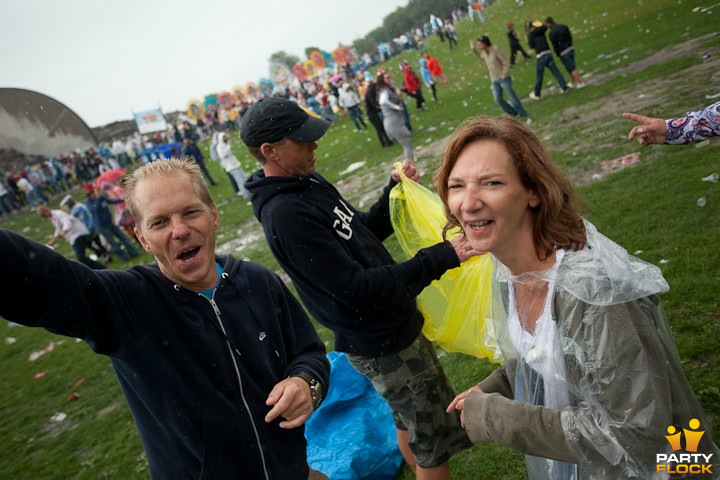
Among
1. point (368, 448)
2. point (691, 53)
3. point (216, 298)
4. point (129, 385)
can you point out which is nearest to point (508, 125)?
point (216, 298)

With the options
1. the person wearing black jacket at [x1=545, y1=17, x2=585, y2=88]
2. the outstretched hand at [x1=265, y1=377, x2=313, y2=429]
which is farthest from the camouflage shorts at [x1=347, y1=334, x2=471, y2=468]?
the person wearing black jacket at [x1=545, y1=17, x2=585, y2=88]

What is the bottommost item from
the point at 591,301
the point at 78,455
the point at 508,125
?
the point at 78,455

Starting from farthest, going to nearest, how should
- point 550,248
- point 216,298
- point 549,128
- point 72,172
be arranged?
1. point 72,172
2. point 549,128
3. point 216,298
4. point 550,248

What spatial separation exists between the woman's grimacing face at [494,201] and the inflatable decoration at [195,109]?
1946 inches

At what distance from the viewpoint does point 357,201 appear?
906 cm

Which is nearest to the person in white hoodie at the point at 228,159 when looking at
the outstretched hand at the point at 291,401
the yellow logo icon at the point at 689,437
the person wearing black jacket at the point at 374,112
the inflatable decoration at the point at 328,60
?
the person wearing black jacket at the point at 374,112

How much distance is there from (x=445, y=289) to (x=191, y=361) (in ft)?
4.63

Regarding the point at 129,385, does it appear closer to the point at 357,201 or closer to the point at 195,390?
the point at 195,390

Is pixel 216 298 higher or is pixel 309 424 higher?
pixel 216 298

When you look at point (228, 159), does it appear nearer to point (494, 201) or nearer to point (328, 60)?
point (494, 201)

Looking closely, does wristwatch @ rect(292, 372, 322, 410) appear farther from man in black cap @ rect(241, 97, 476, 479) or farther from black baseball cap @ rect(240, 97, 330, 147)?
black baseball cap @ rect(240, 97, 330, 147)

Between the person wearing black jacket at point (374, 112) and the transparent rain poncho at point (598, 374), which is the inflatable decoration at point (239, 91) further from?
the transparent rain poncho at point (598, 374)

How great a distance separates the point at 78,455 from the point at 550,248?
545cm

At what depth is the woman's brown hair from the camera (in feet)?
5.30
